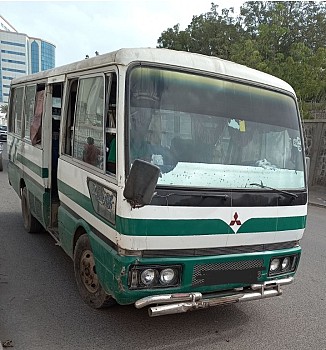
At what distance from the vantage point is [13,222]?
6.44m

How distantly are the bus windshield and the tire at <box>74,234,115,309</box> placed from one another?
4.09ft

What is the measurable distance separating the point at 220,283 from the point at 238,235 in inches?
16.3

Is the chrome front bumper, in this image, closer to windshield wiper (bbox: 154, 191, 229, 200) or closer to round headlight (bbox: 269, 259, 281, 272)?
round headlight (bbox: 269, 259, 281, 272)

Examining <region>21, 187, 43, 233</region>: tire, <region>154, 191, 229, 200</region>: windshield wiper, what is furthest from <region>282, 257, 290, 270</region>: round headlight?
<region>21, 187, 43, 233</region>: tire

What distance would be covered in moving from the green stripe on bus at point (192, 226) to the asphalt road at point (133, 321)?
0.97 meters

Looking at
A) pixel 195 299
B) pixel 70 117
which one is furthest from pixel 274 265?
pixel 70 117

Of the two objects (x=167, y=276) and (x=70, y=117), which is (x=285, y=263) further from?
(x=70, y=117)

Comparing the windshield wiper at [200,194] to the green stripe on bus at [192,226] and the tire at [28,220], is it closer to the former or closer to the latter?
the green stripe on bus at [192,226]

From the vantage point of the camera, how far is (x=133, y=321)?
3367 mm

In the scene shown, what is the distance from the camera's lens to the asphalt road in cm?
307

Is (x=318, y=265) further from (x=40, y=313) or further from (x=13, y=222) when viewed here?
(x=13, y=222)

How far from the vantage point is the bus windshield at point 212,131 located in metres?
2.74

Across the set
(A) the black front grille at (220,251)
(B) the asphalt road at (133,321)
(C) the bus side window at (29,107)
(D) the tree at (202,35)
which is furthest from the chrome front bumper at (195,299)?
(D) the tree at (202,35)

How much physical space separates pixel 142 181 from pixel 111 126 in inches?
28.2
